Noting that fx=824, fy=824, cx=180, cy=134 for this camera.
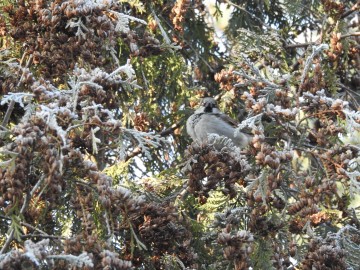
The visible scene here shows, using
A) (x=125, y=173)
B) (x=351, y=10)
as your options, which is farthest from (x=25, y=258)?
(x=351, y=10)

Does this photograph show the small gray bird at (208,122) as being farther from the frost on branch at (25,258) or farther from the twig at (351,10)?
the frost on branch at (25,258)

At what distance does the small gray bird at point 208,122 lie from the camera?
6184 mm

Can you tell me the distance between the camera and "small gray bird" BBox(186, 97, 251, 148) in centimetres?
618

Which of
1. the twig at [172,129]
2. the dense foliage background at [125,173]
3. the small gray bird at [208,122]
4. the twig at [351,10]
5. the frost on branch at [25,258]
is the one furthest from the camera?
the twig at [172,129]

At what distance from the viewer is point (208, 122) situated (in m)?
6.46

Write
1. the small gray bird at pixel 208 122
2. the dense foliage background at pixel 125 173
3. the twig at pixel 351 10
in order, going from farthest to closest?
the small gray bird at pixel 208 122 → the twig at pixel 351 10 → the dense foliage background at pixel 125 173

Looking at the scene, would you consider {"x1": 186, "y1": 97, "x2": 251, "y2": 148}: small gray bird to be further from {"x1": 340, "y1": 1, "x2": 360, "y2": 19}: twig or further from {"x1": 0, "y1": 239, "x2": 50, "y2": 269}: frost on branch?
{"x1": 0, "y1": 239, "x2": 50, "y2": 269}: frost on branch

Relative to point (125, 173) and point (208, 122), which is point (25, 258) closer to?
point (125, 173)

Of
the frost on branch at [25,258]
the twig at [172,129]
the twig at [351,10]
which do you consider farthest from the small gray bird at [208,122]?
the frost on branch at [25,258]

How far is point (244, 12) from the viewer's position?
268 inches

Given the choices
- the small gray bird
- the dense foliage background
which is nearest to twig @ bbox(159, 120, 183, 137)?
the small gray bird

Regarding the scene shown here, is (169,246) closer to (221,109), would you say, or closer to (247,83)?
(247,83)

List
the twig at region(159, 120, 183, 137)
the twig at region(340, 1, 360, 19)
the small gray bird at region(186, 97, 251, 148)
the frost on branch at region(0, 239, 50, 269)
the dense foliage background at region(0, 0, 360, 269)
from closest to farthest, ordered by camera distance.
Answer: the frost on branch at region(0, 239, 50, 269) → the dense foliage background at region(0, 0, 360, 269) → the twig at region(340, 1, 360, 19) → the small gray bird at region(186, 97, 251, 148) → the twig at region(159, 120, 183, 137)

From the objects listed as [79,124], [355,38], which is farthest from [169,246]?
[355,38]
